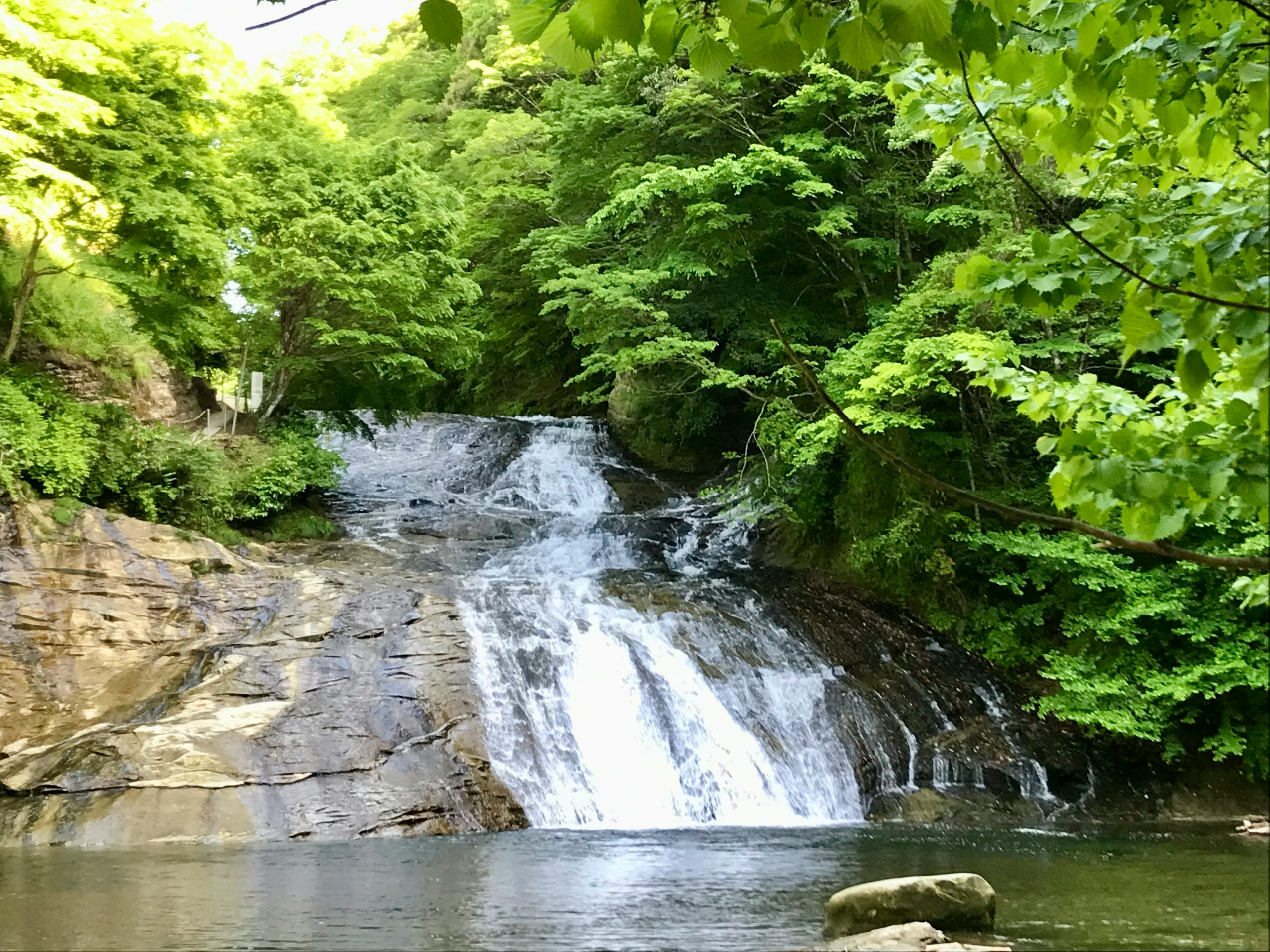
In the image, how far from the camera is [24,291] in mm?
12211

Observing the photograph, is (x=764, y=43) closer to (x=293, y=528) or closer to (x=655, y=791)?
(x=655, y=791)

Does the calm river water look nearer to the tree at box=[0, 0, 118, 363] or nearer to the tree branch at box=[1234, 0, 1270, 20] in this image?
the tree branch at box=[1234, 0, 1270, 20]

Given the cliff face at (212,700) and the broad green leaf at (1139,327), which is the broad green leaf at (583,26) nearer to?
the broad green leaf at (1139,327)

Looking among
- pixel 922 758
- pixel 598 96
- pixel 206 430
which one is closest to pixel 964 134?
pixel 922 758

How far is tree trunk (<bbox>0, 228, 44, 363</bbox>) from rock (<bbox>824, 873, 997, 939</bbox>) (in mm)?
11278

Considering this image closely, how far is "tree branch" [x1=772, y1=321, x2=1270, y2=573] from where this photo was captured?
144cm

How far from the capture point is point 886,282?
16.6 m

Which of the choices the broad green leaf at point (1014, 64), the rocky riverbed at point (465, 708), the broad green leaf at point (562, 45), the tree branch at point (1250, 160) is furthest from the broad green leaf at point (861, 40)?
the rocky riverbed at point (465, 708)

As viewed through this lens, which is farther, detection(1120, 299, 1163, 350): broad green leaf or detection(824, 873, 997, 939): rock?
detection(824, 873, 997, 939): rock

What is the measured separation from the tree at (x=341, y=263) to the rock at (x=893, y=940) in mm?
11559

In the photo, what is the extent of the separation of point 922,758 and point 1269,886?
10.8 meters

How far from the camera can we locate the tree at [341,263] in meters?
14.6

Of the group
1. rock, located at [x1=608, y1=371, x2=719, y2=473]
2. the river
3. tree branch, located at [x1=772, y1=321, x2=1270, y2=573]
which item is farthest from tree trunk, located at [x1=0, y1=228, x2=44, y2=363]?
tree branch, located at [x1=772, y1=321, x2=1270, y2=573]

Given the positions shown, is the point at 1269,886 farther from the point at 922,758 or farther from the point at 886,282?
the point at 886,282
